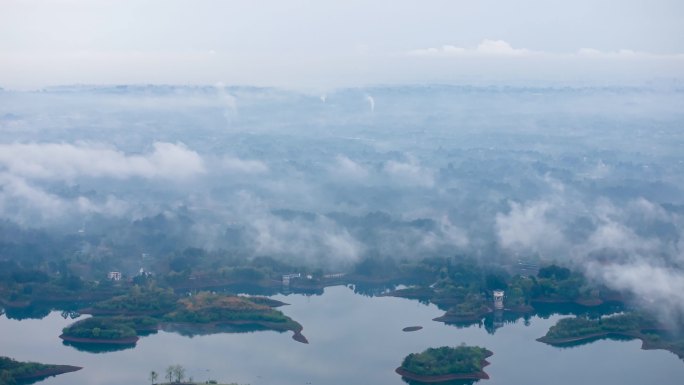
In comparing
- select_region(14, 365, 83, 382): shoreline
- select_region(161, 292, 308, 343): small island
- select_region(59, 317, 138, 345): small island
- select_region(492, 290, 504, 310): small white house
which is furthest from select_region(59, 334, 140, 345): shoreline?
select_region(492, 290, 504, 310): small white house

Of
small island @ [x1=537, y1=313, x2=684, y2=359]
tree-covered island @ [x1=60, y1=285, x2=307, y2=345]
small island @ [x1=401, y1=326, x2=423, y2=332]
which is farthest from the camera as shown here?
small island @ [x1=401, y1=326, x2=423, y2=332]

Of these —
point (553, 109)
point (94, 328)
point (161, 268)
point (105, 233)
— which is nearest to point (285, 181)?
point (105, 233)

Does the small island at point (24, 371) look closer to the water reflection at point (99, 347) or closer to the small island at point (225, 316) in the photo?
the water reflection at point (99, 347)

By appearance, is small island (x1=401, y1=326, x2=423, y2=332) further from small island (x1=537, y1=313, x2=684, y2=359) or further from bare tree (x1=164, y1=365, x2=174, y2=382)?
bare tree (x1=164, y1=365, x2=174, y2=382)

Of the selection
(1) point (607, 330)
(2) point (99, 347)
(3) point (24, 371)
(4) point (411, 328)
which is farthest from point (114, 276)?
(1) point (607, 330)

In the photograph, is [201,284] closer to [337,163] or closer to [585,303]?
[585,303]

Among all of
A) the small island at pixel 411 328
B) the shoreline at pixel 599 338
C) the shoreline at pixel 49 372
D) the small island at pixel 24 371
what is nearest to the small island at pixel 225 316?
the small island at pixel 411 328
